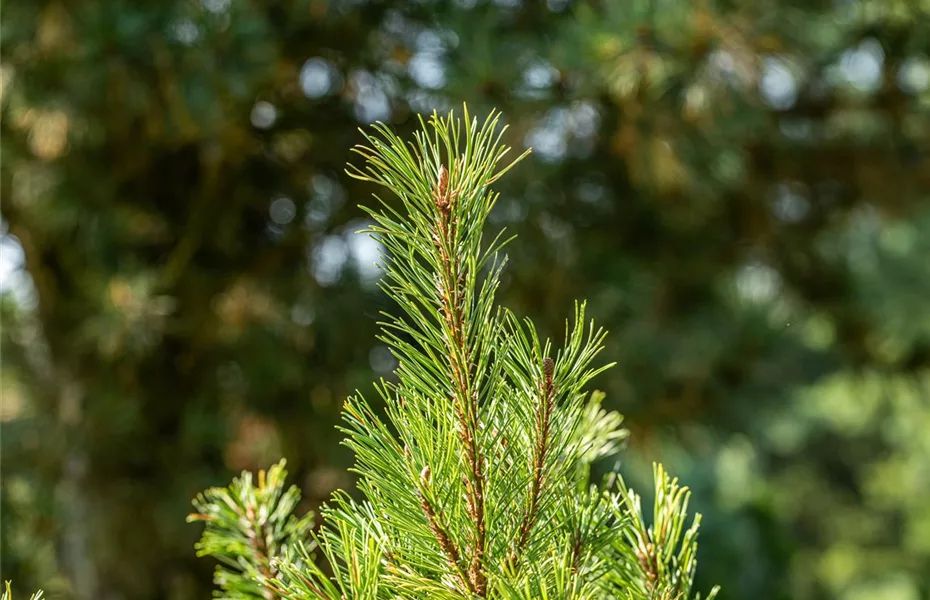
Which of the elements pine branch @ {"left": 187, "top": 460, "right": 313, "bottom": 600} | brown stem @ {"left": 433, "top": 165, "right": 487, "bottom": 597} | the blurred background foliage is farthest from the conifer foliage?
the blurred background foliage

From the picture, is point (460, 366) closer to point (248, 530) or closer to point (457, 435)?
point (457, 435)

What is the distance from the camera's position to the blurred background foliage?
56.2 inches

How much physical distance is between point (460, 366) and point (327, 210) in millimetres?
1363

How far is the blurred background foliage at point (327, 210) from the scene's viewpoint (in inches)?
56.2

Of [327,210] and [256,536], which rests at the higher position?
[327,210]

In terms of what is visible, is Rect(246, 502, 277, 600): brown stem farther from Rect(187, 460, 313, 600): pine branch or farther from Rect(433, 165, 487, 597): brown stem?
Rect(433, 165, 487, 597): brown stem

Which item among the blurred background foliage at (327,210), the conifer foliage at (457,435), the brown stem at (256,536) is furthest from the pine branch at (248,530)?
the blurred background foliage at (327,210)

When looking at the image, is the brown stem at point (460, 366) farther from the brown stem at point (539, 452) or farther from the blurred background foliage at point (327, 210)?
the blurred background foliage at point (327, 210)

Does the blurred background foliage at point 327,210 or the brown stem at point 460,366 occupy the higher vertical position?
the blurred background foliage at point 327,210

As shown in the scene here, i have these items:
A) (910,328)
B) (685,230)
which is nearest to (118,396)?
(685,230)

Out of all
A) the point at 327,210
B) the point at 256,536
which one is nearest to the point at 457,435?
the point at 256,536

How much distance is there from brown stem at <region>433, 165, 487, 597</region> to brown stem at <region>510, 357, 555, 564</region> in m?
0.02

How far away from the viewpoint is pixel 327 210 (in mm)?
1818

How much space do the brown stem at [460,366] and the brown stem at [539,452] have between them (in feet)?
0.08
